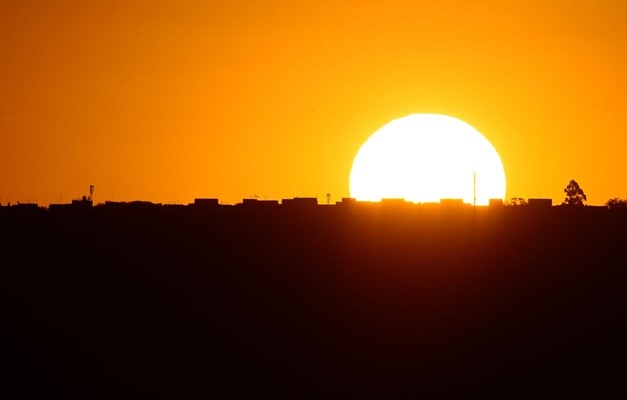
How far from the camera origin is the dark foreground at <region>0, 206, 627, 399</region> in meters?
65.9

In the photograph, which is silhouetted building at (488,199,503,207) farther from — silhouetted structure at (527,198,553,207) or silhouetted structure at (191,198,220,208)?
silhouetted structure at (191,198,220,208)

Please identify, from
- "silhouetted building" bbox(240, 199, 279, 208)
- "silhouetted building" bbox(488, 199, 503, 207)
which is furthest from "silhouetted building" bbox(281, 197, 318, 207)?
Answer: "silhouetted building" bbox(488, 199, 503, 207)

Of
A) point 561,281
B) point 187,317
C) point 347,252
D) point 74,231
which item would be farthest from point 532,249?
point 74,231

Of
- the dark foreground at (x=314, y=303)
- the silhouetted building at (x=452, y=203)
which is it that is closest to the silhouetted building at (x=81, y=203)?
the dark foreground at (x=314, y=303)

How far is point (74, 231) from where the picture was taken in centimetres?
9325

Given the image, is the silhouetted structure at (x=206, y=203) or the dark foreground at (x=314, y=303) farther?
the silhouetted structure at (x=206, y=203)

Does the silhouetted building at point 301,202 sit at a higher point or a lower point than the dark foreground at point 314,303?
higher

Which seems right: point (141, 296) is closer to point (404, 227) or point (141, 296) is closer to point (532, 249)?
point (404, 227)

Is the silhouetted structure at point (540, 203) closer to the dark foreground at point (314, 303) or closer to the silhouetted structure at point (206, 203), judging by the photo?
the dark foreground at point (314, 303)

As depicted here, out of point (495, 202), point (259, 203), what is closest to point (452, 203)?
point (495, 202)

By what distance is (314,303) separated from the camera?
257ft

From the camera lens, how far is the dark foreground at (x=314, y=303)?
216 ft

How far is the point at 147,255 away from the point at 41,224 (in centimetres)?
1305

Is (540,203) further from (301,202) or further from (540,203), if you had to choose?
(301,202)
